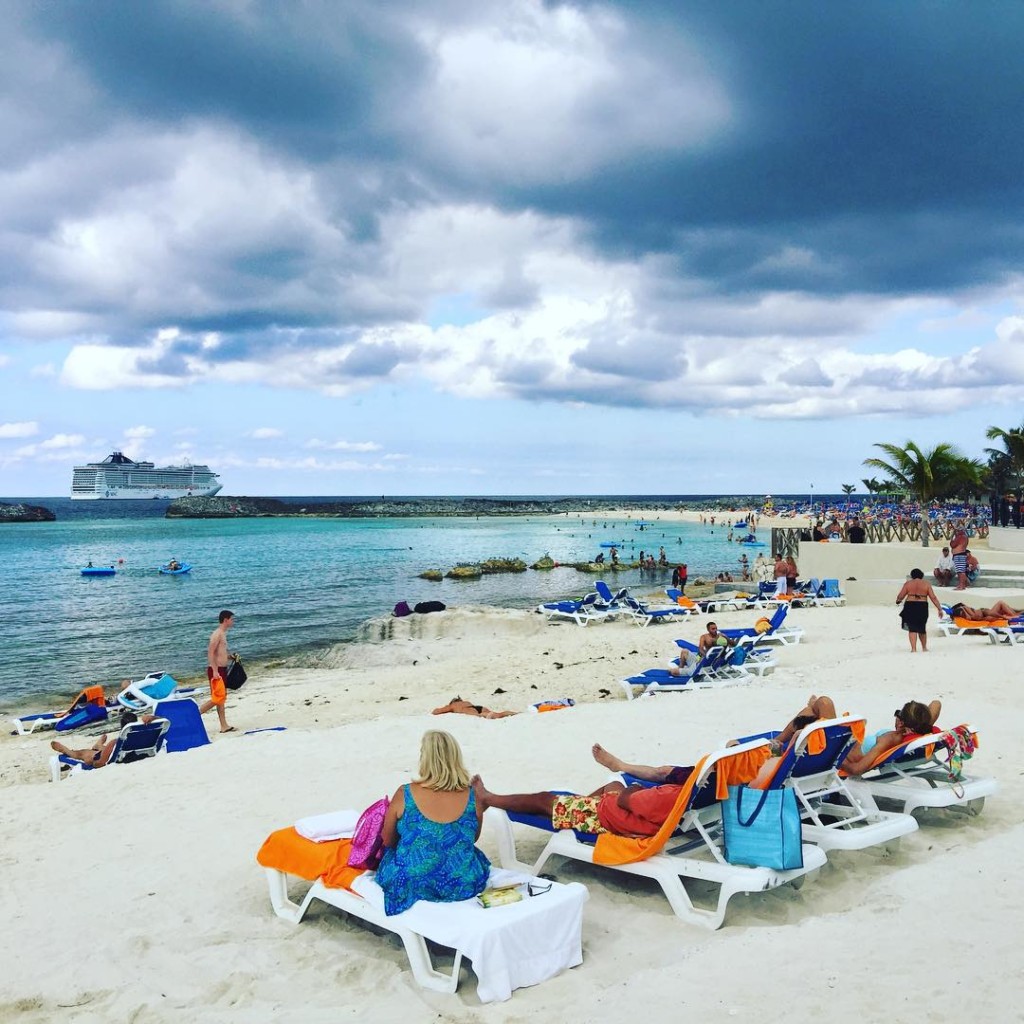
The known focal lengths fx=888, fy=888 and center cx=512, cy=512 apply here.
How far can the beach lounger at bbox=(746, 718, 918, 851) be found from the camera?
15.9ft

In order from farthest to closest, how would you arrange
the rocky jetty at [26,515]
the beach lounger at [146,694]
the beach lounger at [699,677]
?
the rocky jetty at [26,515] < the beach lounger at [146,694] < the beach lounger at [699,677]

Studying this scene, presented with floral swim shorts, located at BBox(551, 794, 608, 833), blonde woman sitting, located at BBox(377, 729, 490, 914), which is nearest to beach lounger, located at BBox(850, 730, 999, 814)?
floral swim shorts, located at BBox(551, 794, 608, 833)

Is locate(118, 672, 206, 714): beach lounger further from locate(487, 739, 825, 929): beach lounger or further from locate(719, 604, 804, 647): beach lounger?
locate(487, 739, 825, 929): beach lounger

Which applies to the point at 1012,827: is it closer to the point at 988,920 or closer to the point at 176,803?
the point at 988,920

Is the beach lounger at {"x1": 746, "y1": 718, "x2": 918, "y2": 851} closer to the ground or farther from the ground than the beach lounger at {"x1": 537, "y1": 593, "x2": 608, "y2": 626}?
Answer: farther from the ground

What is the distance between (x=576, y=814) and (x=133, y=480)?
582 feet

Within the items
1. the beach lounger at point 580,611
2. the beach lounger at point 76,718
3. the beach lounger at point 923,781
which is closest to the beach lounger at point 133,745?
the beach lounger at point 76,718

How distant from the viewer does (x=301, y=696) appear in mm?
14883

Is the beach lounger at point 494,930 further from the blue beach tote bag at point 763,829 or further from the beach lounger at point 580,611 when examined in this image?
the beach lounger at point 580,611

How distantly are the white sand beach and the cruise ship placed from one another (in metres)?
167

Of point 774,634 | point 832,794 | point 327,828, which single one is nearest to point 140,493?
point 774,634

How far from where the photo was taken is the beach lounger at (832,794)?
486cm

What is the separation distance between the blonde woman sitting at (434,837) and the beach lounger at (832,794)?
168 cm

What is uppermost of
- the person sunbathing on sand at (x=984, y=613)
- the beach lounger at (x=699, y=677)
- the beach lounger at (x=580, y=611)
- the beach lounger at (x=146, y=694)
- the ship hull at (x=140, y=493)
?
the ship hull at (x=140, y=493)
